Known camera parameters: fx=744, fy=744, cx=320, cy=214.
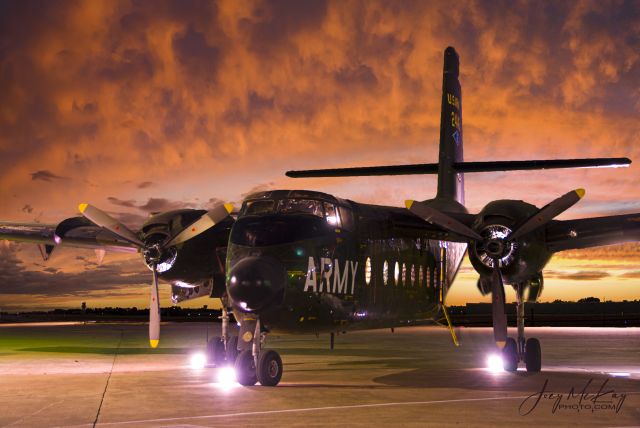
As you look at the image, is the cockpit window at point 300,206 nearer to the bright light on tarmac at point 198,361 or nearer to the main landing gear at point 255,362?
the main landing gear at point 255,362

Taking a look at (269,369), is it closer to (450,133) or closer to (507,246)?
(507,246)

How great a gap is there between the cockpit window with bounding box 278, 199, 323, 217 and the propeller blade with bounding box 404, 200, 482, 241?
2.58 metres

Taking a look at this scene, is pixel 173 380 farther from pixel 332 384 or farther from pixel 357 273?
pixel 357 273

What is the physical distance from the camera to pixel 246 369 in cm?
1562

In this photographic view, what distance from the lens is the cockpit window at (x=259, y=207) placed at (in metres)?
16.5

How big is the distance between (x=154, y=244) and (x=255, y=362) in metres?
6.32

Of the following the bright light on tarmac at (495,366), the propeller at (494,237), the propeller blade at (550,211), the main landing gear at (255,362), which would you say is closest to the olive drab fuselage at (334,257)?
the main landing gear at (255,362)

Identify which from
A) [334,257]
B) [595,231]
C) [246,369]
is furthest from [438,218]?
[246,369]

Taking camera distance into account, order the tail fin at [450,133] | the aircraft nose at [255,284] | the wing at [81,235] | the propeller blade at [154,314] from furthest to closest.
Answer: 1. the tail fin at [450,133]
2. the wing at [81,235]
3. the propeller blade at [154,314]
4. the aircraft nose at [255,284]

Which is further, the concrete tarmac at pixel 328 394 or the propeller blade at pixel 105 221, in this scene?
the propeller blade at pixel 105 221

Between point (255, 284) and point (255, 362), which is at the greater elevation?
point (255, 284)

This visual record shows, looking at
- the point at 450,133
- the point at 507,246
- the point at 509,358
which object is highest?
the point at 450,133

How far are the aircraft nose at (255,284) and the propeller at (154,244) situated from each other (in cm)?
377
